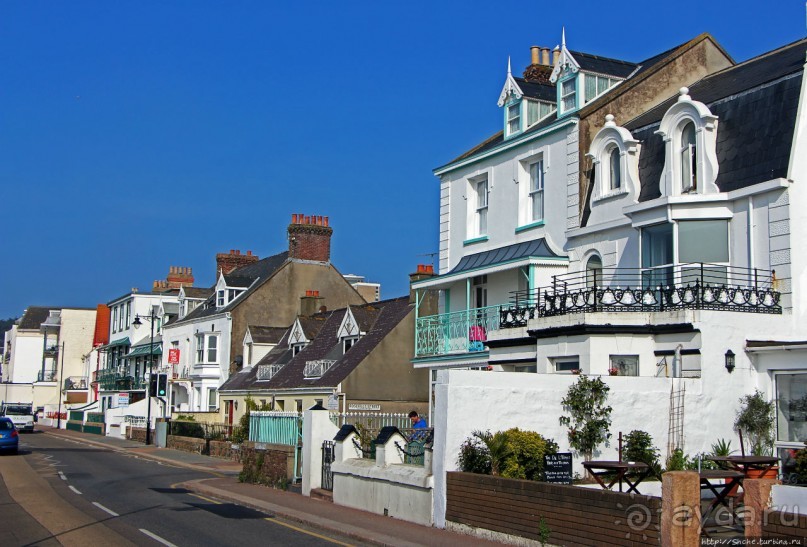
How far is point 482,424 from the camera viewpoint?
53.7 feet

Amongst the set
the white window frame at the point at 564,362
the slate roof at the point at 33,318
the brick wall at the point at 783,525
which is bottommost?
the brick wall at the point at 783,525

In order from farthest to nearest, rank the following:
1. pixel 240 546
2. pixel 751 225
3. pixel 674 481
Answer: pixel 751 225 < pixel 240 546 < pixel 674 481

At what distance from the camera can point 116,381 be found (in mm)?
70875

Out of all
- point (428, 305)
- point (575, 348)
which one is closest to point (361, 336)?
point (428, 305)

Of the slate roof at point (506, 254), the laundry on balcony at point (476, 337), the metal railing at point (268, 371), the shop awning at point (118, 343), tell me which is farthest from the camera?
the shop awning at point (118, 343)

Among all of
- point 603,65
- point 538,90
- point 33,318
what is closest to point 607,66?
point 603,65

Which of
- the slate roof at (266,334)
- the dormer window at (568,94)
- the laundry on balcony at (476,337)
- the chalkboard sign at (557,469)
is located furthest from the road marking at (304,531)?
the slate roof at (266,334)

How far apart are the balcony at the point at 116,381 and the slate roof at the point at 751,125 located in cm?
4837

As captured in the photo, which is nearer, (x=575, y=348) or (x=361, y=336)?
(x=575, y=348)

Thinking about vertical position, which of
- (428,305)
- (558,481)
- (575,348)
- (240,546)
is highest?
(428,305)

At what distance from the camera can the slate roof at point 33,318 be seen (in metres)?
106

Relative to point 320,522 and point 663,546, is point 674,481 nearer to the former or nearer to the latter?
→ point 663,546

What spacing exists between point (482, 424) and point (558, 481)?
6.66ft

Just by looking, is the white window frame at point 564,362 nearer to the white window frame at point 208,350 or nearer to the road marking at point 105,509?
the road marking at point 105,509
